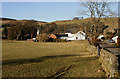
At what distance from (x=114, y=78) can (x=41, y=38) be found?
6166 cm

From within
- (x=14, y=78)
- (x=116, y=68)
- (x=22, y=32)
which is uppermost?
(x=22, y=32)

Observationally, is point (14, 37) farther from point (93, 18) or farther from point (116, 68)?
point (116, 68)

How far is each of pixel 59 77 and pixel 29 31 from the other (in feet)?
269

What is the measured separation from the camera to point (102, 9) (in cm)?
2914

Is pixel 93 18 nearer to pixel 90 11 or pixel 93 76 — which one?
pixel 90 11

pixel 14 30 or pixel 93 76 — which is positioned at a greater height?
pixel 14 30

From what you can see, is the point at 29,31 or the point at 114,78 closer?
the point at 114,78

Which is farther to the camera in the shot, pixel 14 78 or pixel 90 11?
pixel 90 11

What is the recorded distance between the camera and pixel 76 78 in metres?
8.14

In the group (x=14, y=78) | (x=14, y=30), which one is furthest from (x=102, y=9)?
(x=14, y=30)

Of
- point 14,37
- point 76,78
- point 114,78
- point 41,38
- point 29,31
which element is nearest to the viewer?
point 114,78

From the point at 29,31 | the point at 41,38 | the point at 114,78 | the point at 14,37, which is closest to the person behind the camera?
the point at 114,78

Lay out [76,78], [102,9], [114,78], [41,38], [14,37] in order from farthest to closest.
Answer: [14,37] → [41,38] → [102,9] → [76,78] → [114,78]

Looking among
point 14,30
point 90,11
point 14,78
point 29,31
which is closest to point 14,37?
point 14,30
